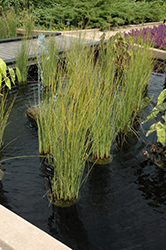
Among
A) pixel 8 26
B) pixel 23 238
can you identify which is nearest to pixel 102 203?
pixel 23 238

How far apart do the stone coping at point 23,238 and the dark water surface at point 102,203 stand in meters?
0.39

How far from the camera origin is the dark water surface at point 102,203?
213cm

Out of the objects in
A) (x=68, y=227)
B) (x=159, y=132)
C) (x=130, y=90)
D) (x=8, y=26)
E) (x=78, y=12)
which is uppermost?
(x=78, y=12)

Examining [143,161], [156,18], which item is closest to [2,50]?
[143,161]

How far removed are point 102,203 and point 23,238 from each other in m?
0.93

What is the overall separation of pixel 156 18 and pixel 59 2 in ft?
16.9

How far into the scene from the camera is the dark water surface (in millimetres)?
2133

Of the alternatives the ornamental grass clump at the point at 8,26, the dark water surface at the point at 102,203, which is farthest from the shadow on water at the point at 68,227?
the ornamental grass clump at the point at 8,26

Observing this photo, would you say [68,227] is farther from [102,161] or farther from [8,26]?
[8,26]

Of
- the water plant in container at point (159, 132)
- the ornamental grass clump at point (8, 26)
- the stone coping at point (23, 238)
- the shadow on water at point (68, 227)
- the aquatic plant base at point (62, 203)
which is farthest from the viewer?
the ornamental grass clump at point (8, 26)

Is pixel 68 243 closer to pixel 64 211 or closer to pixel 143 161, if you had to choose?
pixel 64 211

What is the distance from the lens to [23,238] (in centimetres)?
173

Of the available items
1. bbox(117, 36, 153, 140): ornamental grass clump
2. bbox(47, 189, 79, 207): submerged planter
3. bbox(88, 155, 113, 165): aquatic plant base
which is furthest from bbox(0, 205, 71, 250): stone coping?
bbox(117, 36, 153, 140): ornamental grass clump

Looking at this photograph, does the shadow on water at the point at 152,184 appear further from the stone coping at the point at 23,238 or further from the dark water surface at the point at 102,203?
the stone coping at the point at 23,238
